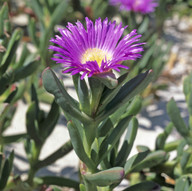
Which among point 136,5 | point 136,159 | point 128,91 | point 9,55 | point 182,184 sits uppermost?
point 136,5

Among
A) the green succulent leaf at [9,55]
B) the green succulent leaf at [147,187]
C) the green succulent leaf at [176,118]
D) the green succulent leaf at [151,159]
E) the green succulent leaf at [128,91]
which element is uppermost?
the green succulent leaf at [9,55]

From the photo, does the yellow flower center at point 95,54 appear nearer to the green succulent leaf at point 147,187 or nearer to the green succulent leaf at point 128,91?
the green succulent leaf at point 128,91

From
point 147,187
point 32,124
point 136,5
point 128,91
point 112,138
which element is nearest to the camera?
point 128,91

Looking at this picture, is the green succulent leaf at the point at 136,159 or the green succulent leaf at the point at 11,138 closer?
the green succulent leaf at the point at 136,159

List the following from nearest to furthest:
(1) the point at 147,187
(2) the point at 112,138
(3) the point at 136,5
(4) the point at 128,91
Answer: (4) the point at 128,91 → (2) the point at 112,138 → (1) the point at 147,187 → (3) the point at 136,5

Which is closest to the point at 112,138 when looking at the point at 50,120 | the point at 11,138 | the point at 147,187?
the point at 147,187

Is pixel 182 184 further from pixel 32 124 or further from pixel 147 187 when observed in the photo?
pixel 32 124

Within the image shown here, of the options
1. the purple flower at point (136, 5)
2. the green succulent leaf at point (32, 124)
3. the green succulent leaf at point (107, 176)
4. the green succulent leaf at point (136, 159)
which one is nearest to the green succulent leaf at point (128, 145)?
the green succulent leaf at point (136, 159)

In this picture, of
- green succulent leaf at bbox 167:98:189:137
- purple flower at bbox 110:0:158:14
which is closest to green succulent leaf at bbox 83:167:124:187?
green succulent leaf at bbox 167:98:189:137

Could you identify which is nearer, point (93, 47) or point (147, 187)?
point (93, 47)
